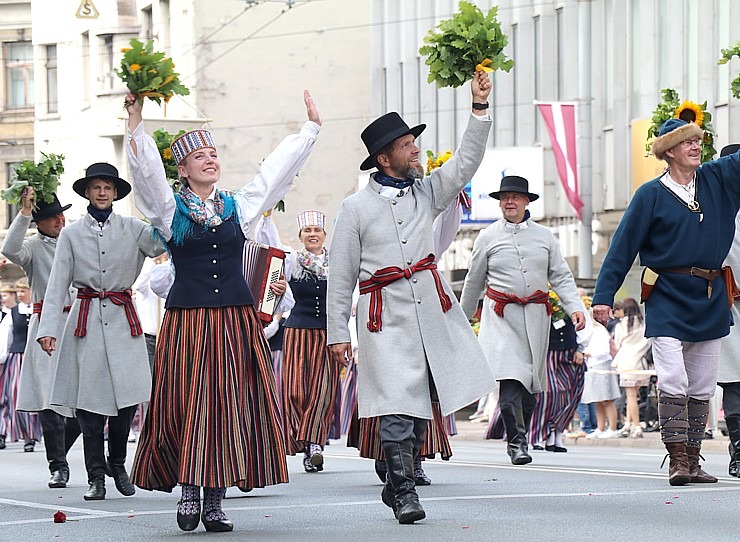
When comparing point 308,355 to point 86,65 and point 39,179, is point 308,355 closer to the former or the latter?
point 39,179

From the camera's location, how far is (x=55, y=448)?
41.1 ft

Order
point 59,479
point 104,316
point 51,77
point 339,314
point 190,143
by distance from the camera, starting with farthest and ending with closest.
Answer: point 51,77
point 59,479
point 104,316
point 339,314
point 190,143

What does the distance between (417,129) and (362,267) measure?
0.81 metres

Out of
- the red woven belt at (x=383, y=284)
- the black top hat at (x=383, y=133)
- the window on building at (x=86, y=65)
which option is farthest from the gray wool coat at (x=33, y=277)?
the window on building at (x=86, y=65)

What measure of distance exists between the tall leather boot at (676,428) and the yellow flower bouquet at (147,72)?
345 centimetres

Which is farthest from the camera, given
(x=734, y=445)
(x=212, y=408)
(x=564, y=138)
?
(x=564, y=138)

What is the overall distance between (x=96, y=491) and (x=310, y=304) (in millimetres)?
3616

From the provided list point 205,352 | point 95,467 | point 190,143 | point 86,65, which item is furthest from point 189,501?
point 86,65

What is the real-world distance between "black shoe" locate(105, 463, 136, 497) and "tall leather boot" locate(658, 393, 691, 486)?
3397 mm

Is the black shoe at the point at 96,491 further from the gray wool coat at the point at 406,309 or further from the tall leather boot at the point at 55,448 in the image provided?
the gray wool coat at the point at 406,309

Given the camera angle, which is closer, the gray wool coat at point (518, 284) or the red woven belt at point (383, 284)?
the red woven belt at point (383, 284)

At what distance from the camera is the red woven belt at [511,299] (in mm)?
13992

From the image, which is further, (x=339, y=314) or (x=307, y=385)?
(x=307, y=385)

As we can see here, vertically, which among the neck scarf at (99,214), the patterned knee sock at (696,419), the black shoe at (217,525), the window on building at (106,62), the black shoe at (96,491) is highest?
the window on building at (106,62)
